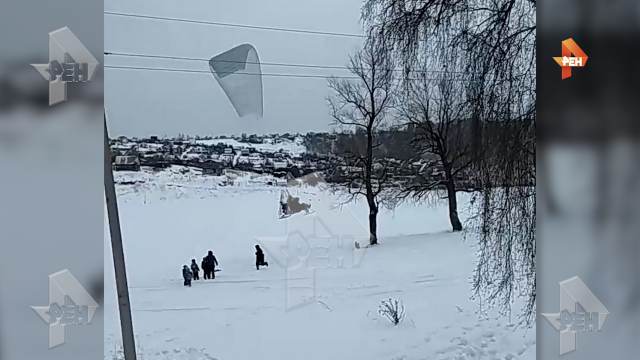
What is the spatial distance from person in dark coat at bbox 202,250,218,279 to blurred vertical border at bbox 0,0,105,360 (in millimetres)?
→ 295

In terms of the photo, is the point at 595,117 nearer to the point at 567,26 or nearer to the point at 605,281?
the point at 567,26

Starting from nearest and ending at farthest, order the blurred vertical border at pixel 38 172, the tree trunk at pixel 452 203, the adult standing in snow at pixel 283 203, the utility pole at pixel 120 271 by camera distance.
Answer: the blurred vertical border at pixel 38 172 < the utility pole at pixel 120 271 < the adult standing in snow at pixel 283 203 < the tree trunk at pixel 452 203

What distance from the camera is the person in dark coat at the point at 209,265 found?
1.49 m

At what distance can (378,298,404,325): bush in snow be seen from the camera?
1.59 metres

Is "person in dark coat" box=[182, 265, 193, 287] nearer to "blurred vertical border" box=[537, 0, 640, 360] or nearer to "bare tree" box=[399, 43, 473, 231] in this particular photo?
"bare tree" box=[399, 43, 473, 231]

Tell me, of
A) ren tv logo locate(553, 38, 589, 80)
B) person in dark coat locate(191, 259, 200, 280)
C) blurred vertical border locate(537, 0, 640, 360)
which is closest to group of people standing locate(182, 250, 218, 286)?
person in dark coat locate(191, 259, 200, 280)

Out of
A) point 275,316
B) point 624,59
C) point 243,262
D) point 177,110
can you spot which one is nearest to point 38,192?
point 177,110

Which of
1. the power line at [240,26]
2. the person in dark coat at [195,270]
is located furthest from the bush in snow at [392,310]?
the power line at [240,26]

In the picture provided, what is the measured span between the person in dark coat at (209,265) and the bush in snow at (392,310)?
0.46 metres

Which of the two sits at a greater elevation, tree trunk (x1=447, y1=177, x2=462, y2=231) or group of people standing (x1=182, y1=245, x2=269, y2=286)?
tree trunk (x1=447, y1=177, x2=462, y2=231)

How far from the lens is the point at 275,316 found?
5.06ft

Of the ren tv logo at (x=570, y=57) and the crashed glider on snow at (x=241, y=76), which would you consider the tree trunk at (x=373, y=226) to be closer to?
the crashed glider on snow at (x=241, y=76)

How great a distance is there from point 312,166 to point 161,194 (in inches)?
15.5
